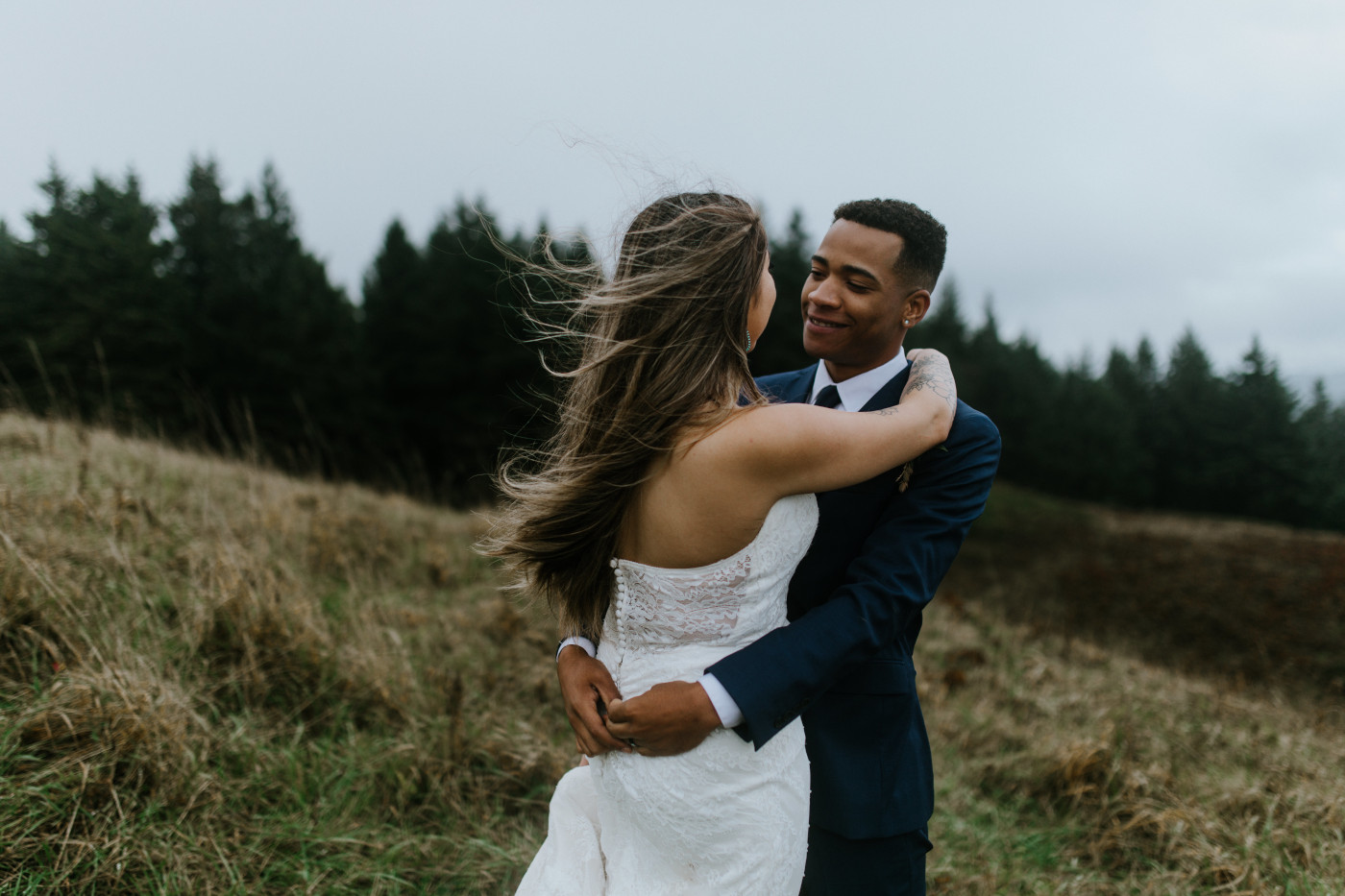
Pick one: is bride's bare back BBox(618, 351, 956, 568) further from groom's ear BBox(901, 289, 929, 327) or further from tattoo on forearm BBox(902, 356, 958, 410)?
groom's ear BBox(901, 289, 929, 327)

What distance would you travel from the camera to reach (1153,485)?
34.1 meters

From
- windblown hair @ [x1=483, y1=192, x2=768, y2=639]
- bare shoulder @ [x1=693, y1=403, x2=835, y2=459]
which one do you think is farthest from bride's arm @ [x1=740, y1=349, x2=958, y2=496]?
windblown hair @ [x1=483, y1=192, x2=768, y2=639]

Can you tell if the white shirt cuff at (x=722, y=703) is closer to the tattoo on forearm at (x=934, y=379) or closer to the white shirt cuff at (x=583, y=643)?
the white shirt cuff at (x=583, y=643)

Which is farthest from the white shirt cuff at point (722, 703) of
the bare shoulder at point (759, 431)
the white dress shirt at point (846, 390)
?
the bare shoulder at point (759, 431)

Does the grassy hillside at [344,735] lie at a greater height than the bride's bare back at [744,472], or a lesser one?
lesser

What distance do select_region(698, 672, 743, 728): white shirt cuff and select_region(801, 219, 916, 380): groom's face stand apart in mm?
993

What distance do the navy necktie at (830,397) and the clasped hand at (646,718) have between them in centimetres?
96

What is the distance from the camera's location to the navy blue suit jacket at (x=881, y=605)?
5.50 ft

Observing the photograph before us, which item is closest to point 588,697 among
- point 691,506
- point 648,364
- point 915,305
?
point 691,506

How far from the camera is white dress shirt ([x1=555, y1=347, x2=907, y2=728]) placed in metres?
1.51

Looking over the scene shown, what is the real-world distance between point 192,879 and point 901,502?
8.65 feet

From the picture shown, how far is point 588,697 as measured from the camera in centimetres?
168

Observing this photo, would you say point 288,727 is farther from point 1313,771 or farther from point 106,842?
point 1313,771

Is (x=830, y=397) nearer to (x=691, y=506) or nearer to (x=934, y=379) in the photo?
(x=934, y=379)
